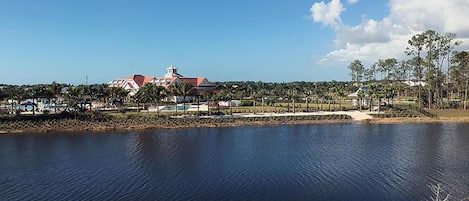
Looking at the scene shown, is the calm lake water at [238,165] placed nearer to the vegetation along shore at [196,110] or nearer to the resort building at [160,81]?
the vegetation along shore at [196,110]

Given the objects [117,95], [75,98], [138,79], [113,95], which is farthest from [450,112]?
[138,79]

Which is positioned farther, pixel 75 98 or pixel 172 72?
pixel 172 72

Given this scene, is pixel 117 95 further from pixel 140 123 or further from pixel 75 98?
pixel 140 123

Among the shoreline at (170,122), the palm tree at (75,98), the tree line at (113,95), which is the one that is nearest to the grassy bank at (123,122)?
the shoreline at (170,122)

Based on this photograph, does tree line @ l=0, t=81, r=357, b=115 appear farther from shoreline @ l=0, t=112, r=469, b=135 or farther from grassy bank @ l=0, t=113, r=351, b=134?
shoreline @ l=0, t=112, r=469, b=135

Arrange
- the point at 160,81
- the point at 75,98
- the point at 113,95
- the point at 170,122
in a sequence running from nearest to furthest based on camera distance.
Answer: the point at 170,122 → the point at 75,98 → the point at 113,95 → the point at 160,81

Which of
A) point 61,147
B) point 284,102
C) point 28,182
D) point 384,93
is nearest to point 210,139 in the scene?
point 61,147

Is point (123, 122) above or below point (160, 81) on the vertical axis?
below

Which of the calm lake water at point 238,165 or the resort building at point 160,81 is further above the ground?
the resort building at point 160,81

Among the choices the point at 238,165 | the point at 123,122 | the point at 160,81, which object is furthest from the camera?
the point at 160,81

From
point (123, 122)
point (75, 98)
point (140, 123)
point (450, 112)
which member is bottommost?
point (140, 123)
